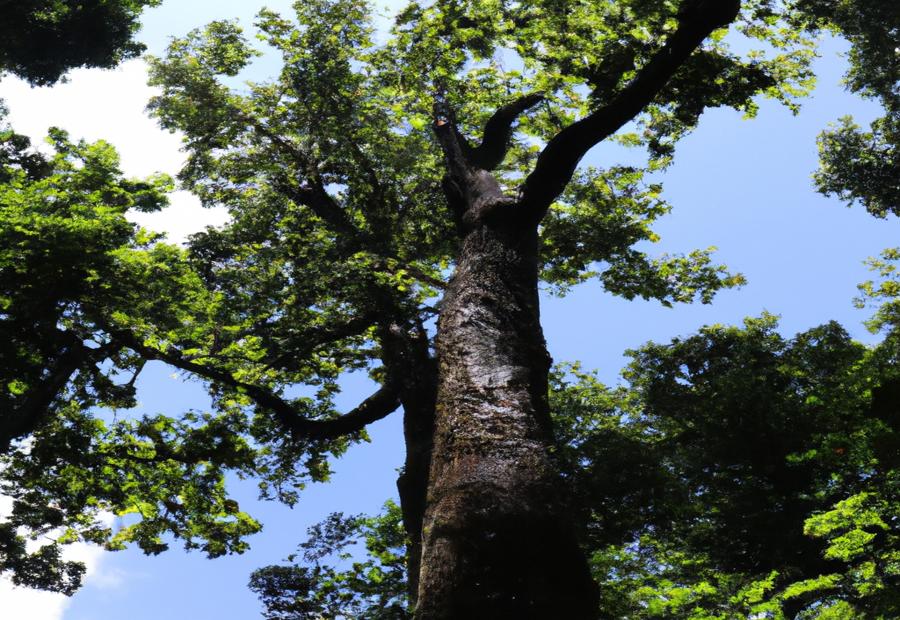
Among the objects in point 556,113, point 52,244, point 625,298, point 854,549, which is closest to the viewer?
point 854,549

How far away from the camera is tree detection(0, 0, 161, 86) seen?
1872cm

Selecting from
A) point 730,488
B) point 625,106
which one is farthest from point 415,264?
point 730,488

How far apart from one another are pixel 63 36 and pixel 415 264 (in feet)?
56.1

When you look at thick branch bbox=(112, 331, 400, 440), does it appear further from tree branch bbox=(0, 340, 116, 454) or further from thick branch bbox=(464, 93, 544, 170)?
thick branch bbox=(464, 93, 544, 170)

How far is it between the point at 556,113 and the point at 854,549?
9.70 metres

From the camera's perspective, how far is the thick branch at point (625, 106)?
17.7 feet

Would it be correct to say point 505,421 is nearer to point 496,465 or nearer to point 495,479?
point 496,465

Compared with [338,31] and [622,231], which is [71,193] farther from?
[622,231]

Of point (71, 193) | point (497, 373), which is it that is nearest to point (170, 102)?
point (71, 193)

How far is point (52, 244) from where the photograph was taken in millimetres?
9297

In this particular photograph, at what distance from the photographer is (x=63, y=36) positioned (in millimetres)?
20000

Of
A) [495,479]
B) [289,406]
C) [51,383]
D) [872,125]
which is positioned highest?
[872,125]

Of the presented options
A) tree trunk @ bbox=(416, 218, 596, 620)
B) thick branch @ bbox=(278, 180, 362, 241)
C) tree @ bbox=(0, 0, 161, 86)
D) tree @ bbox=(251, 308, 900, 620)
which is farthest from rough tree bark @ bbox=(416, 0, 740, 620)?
tree @ bbox=(0, 0, 161, 86)

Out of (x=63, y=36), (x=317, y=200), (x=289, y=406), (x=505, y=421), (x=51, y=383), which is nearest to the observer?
(x=505, y=421)
